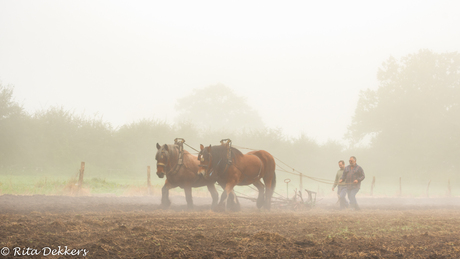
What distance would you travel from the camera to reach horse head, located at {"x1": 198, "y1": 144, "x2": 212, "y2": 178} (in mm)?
10273

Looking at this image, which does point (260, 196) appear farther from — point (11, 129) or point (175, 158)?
point (11, 129)

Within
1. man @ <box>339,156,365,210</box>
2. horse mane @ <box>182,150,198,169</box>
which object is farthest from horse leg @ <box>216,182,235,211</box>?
man @ <box>339,156,365,210</box>

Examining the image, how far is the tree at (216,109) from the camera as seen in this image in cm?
5722

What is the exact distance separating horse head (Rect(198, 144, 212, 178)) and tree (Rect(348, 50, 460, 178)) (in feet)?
106

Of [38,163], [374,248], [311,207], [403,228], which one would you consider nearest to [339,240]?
[374,248]

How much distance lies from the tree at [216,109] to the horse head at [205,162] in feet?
149

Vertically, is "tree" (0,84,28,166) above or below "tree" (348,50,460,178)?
below

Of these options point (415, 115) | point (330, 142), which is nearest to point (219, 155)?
point (330, 142)

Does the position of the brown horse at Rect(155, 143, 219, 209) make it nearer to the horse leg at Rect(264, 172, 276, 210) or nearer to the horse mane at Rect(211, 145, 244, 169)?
the horse mane at Rect(211, 145, 244, 169)

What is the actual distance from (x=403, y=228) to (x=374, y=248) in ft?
9.18

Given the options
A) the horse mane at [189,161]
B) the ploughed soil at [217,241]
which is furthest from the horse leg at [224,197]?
the ploughed soil at [217,241]

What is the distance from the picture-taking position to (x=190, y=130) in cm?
3088

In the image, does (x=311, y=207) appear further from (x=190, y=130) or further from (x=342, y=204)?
(x=190, y=130)

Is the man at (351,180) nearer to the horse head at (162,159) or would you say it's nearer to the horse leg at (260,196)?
the horse leg at (260,196)
